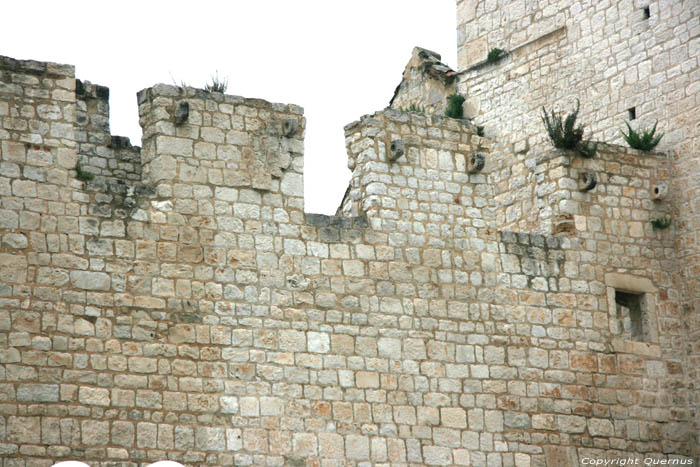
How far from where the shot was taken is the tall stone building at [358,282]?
12.1 m

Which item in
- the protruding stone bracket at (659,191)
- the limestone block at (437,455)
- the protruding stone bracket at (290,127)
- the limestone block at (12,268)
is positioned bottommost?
the limestone block at (437,455)

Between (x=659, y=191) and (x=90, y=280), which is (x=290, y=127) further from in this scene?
(x=659, y=191)

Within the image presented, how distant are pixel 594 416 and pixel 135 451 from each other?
4.81m

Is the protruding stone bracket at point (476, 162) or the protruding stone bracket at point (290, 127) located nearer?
the protruding stone bracket at point (290, 127)

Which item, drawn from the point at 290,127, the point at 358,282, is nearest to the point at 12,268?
the point at 290,127

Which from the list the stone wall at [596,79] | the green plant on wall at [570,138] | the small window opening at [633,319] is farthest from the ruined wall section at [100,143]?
the small window opening at [633,319]

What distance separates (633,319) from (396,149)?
337 cm

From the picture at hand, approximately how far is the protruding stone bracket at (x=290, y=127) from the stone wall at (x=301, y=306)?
0.06 ft

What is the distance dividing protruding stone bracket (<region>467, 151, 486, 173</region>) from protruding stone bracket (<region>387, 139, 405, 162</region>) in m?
0.82

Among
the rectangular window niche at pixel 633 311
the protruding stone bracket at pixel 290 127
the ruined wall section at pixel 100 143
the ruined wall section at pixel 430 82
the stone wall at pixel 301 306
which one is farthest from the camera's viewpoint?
the ruined wall section at pixel 430 82

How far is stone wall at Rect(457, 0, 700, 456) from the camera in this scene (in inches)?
610

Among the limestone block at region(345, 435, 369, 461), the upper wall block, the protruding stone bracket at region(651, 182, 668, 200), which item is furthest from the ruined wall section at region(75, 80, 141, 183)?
the protruding stone bracket at region(651, 182, 668, 200)

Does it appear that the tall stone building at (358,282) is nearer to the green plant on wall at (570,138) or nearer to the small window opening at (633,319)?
the small window opening at (633,319)

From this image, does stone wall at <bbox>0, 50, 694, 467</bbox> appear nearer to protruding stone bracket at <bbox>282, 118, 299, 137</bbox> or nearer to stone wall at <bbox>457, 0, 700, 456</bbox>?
protruding stone bracket at <bbox>282, 118, 299, 137</bbox>
